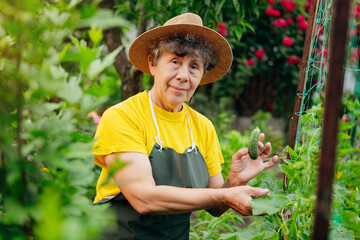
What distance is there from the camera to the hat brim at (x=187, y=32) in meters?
1.89

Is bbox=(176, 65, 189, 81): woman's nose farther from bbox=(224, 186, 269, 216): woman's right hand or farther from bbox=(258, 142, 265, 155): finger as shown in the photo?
bbox=(224, 186, 269, 216): woman's right hand

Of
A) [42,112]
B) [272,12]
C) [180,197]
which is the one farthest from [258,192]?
[272,12]

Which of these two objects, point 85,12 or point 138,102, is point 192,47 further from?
point 85,12

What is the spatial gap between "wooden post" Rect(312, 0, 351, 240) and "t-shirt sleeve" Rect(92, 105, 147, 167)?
3.31 feet

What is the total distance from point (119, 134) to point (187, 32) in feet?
2.31

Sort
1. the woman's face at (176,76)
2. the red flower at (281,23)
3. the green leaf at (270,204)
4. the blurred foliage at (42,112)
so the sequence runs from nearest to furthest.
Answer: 1. the blurred foliage at (42,112)
2. the green leaf at (270,204)
3. the woman's face at (176,76)
4. the red flower at (281,23)

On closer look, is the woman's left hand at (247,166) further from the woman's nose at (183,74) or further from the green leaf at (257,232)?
the woman's nose at (183,74)

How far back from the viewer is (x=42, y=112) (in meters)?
0.73

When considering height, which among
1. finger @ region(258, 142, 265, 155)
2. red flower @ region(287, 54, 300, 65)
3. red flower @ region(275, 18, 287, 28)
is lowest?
finger @ region(258, 142, 265, 155)

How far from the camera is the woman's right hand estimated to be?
4.39 ft

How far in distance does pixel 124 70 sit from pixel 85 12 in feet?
9.14

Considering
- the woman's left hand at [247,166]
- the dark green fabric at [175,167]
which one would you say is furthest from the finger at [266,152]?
the dark green fabric at [175,167]

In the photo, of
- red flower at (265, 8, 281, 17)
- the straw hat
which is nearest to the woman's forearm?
the straw hat

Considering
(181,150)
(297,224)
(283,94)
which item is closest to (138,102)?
(181,150)
